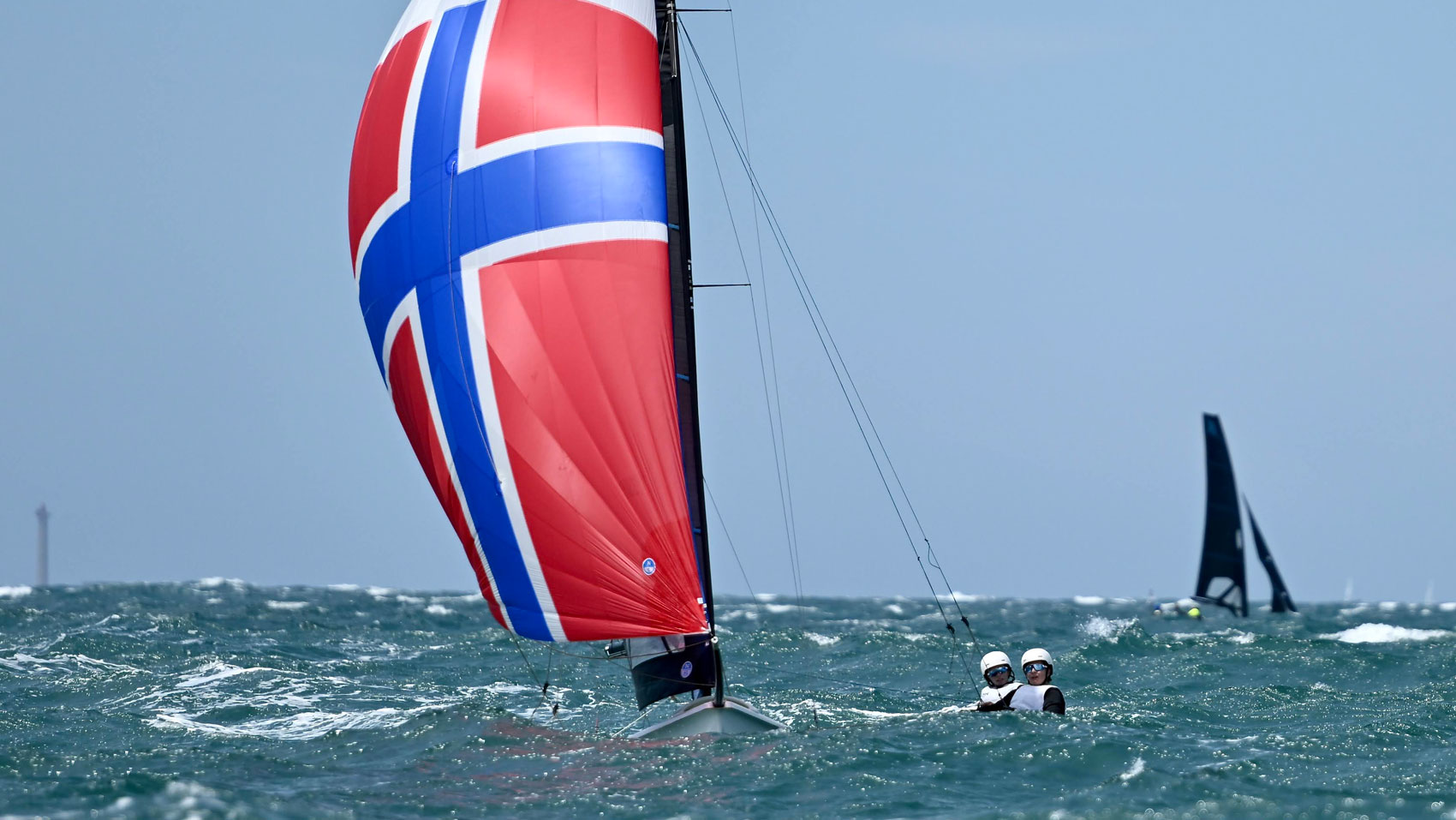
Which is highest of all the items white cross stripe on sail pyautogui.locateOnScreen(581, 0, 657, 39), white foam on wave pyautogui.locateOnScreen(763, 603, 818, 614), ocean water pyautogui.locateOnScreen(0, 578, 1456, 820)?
white cross stripe on sail pyautogui.locateOnScreen(581, 0, 657, 39)

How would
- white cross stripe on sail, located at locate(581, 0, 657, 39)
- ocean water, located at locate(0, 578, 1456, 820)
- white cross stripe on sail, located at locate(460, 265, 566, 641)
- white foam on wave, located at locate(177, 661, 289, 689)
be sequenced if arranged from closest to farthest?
ocean water, located at locate(0, 578, 1456, 820)
white cross stripe on sail, located at locate(460, 265, 566, 641)
white cross stripe on sail, located at locate(581, 0, 657, 39)
white foam on wave, located at locate(177, 661, 289, 689)

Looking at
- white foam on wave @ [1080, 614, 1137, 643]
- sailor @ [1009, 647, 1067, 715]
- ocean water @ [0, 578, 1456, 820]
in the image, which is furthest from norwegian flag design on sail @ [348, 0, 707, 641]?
white foam on wave @ [1080, 614, 1137, 643]

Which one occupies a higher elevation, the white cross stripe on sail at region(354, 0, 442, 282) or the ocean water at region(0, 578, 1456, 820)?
the white cross stripe on sail at region(354, 0, 442, 282)

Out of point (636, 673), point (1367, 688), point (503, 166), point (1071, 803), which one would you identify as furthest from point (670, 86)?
point (1367, 688)

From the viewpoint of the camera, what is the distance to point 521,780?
11.2m

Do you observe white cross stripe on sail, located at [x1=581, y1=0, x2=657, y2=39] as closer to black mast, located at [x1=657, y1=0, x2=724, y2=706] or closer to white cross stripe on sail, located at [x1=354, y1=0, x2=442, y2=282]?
black mast, located at [x1=657, y1=0, x2=724, y2=706]

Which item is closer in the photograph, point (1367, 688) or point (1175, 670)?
point (1367, 688)

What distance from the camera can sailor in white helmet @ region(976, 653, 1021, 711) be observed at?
13.1 metres

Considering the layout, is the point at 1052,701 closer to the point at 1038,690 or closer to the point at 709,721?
the point at 1038,690

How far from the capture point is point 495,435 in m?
11.9

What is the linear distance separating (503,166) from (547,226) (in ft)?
1.84

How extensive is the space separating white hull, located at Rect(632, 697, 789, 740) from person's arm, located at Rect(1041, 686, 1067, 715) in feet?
7.87

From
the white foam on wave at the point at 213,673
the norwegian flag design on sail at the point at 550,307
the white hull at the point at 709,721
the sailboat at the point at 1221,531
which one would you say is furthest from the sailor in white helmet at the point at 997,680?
the sailboat at the point at 1221,531

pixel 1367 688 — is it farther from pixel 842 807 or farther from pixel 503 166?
pixel 503 166
